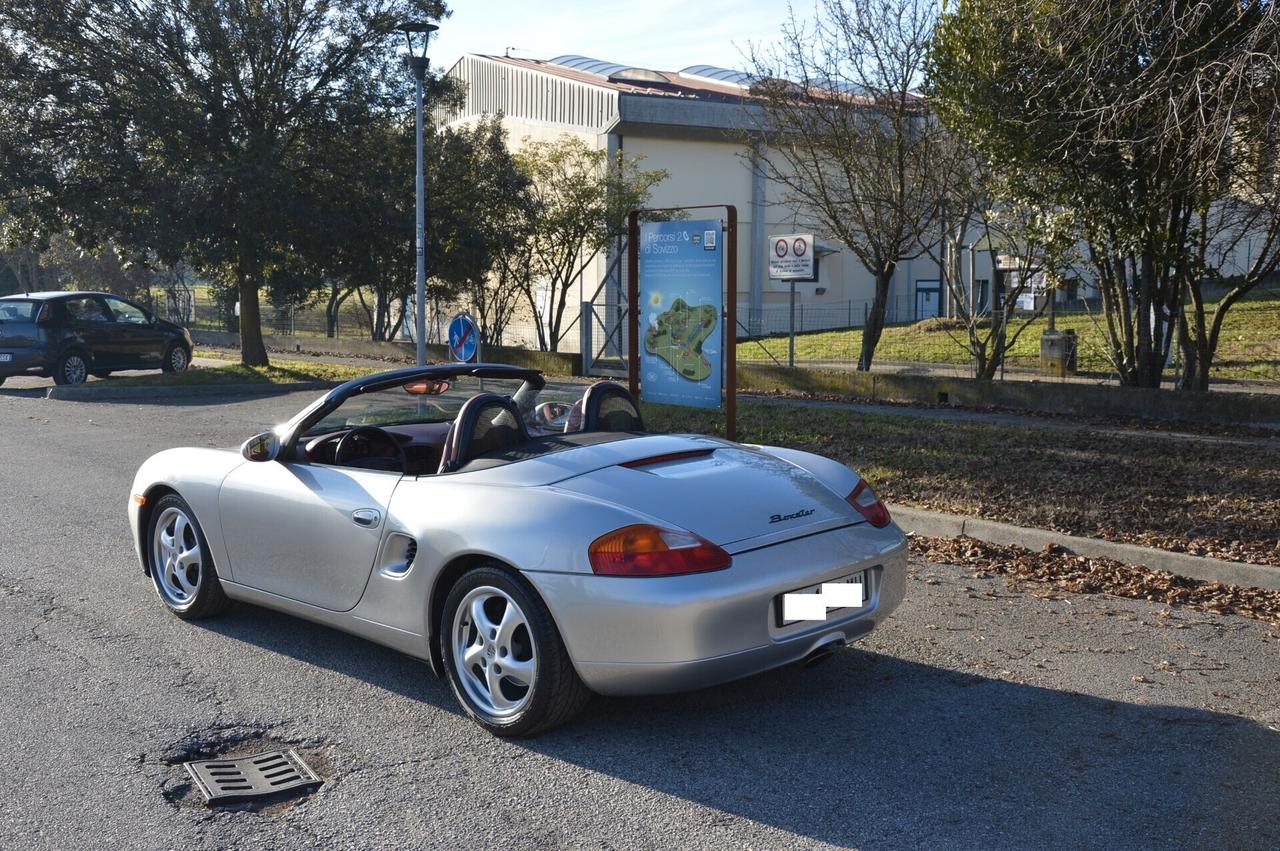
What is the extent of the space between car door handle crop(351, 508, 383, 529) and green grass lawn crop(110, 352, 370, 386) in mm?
15806

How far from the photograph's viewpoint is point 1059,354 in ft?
71.0

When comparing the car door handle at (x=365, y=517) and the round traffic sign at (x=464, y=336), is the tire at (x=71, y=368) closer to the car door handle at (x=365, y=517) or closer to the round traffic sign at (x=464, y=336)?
the round traffic sign at (x=464, y=336)

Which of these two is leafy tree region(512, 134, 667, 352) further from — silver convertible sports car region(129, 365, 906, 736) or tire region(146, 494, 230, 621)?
silver convertible sports car region(129, 365, 906, 736)

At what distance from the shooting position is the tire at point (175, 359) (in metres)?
23.1

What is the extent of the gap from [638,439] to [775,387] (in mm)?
13826

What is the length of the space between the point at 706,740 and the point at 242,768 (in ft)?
5.51

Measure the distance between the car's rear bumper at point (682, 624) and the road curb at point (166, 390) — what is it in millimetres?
15656

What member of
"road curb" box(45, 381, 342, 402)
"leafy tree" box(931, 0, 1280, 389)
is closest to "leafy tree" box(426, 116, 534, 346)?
"road curb" box(45, 381, 342, 402)

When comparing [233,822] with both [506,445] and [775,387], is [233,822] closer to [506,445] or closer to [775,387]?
[506,445]

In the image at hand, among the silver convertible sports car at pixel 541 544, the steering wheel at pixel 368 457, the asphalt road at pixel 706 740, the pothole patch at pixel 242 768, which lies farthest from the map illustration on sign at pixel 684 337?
the pothole patch at pixel 242 768

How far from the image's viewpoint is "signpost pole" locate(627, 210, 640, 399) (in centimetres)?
1111

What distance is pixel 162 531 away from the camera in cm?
622

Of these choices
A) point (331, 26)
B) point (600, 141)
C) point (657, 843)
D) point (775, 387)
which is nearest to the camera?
point (657, 843)

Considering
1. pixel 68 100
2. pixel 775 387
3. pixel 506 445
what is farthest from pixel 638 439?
pixel 68 100
